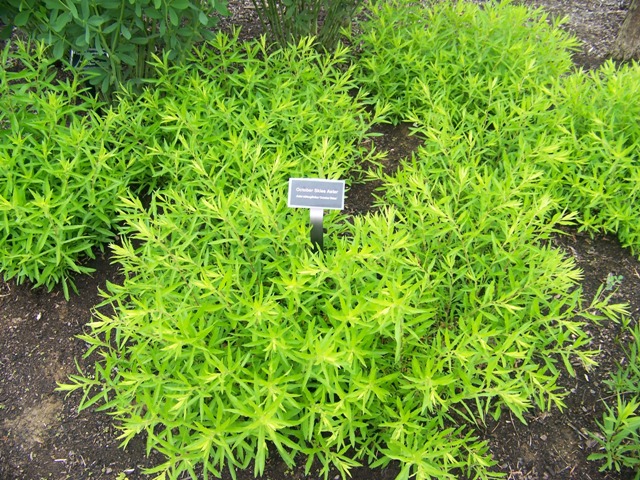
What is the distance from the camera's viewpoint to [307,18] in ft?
11.9

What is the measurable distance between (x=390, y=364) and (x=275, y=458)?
1.93 ft

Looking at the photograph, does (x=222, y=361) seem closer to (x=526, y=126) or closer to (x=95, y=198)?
(x=95, y=198)

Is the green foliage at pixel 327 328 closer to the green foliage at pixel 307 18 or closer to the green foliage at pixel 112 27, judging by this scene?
the green foliage at pixel 112 27

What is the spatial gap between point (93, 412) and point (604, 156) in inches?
112

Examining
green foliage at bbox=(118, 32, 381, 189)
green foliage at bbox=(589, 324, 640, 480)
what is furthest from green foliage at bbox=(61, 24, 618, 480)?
green foliage at bbox=(589, 324, 640, 480)

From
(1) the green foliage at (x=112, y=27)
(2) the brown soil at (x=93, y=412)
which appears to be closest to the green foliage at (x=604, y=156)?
(2) the brown soil at (x=93, y=412)

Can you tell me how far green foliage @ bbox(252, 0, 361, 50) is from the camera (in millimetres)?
3600

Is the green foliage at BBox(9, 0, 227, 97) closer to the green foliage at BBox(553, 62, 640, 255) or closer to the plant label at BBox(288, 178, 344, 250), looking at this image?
the plant label at BBox(288, 178, 344, 250)

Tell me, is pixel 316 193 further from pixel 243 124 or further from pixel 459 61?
pixel 459 61

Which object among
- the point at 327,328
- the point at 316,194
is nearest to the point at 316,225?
the point at 316,194

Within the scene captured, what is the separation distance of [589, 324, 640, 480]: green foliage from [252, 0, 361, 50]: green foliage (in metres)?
2.63

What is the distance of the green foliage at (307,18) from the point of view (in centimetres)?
360

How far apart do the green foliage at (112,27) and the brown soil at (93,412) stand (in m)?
→ 1.19

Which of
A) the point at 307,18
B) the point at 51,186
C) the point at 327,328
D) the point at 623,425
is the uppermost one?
the point at 307,18
